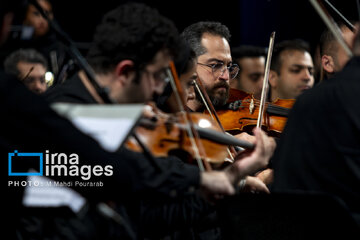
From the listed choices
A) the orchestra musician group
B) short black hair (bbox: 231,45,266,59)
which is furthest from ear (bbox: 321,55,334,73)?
short black hair (bbox: 231,45,266,59)

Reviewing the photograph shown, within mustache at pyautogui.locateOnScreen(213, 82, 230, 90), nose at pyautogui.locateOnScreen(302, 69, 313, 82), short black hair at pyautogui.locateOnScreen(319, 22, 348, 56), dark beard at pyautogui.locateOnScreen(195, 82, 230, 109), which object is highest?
short black hair at pyautogui.locateOnScreen(319, 22, 348, 56)

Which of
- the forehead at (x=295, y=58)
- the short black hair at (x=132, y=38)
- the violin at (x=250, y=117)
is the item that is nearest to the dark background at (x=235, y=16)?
the forehead at (x=295, y=58)

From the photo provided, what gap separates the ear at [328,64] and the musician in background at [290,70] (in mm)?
1440

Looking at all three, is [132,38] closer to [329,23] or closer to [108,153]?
[108,153]

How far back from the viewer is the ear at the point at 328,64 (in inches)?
107

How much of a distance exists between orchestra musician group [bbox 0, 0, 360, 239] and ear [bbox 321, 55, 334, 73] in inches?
24.9

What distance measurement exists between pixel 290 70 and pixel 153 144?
9.32ft

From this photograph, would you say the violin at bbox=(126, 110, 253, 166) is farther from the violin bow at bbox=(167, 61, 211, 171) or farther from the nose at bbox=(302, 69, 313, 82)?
the nose at bbox=(302, 69, 313, 82)

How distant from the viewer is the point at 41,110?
1301 millimetres

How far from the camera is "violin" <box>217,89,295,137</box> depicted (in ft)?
9.66

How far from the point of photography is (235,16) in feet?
17.2

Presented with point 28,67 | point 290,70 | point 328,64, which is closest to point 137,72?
point 328,64

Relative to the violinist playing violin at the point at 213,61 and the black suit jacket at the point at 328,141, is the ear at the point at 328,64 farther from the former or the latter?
the black suit jacket at the point at 328,141

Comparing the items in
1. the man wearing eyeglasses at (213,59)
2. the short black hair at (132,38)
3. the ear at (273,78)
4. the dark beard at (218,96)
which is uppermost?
the short black hair at (132,38)
